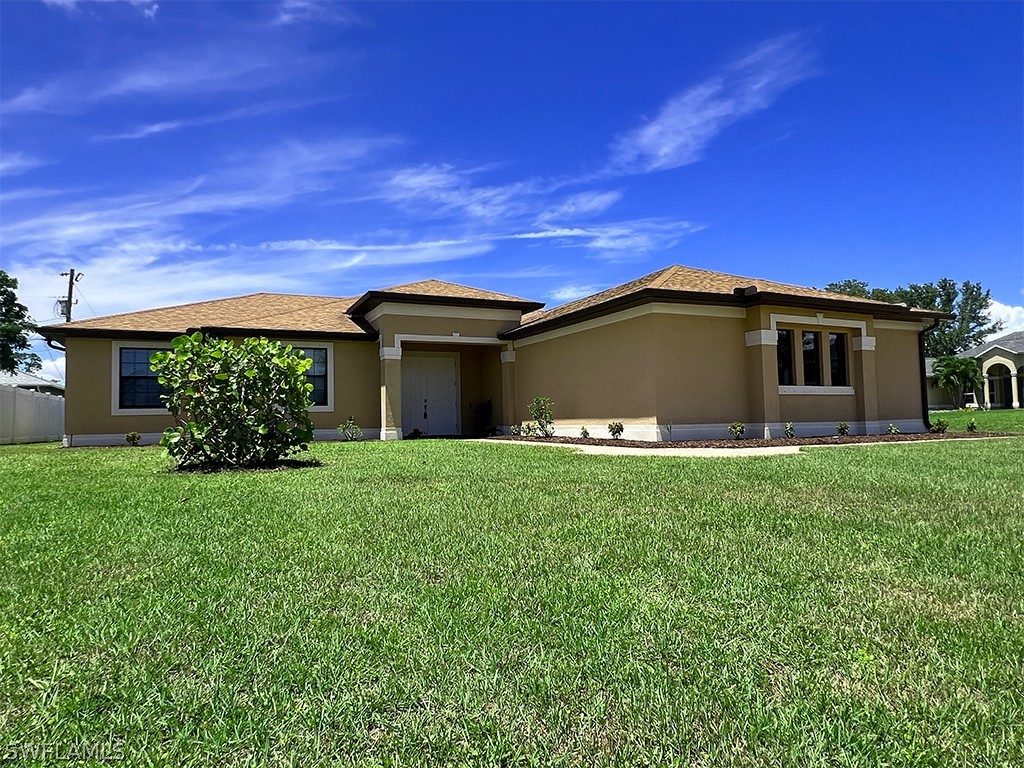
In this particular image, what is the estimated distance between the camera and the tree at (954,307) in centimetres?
5894

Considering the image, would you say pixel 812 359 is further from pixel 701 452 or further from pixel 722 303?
pixel 701 452

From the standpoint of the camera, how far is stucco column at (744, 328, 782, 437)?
1458cm

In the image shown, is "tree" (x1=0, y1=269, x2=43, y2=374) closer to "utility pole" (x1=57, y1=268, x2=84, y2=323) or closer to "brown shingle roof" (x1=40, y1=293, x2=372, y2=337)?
"utility pole" (x1=57, y1=268, x2=84, y2=323)

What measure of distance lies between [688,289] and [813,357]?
4.28 metres

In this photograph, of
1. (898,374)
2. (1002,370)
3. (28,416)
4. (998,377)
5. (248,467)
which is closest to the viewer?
(248,467)

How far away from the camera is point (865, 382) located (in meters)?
16.2

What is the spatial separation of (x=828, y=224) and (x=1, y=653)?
2211cm

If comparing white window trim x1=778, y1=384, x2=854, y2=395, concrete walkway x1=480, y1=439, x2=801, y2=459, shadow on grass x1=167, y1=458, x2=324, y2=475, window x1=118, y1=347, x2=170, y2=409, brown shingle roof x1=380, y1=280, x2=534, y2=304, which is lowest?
shadow on grass x1=167, y1=458, x2=324, y2=475

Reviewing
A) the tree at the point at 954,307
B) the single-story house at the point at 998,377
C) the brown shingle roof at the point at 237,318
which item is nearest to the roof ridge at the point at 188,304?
the brown shingle roof at the point at 237,318

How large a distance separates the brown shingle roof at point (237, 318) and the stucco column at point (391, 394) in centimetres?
135

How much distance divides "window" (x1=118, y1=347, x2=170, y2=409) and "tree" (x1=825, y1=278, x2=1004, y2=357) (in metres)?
56.1

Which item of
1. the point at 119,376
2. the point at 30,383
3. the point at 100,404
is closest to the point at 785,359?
the point at 119,376

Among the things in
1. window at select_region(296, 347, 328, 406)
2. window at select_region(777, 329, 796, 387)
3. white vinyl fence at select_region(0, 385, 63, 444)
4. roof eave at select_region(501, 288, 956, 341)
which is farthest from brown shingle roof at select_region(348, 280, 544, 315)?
white vinyl fence at select_region(0, 385, 63, 444)

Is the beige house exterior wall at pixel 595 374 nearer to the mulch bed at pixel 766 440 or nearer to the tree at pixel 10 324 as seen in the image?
the mulch bed at pixel 766 440
